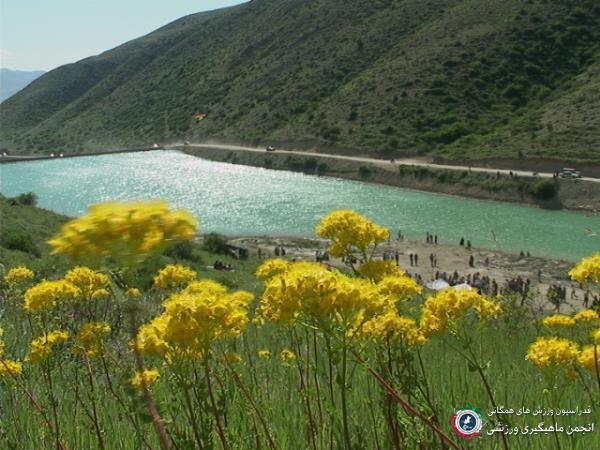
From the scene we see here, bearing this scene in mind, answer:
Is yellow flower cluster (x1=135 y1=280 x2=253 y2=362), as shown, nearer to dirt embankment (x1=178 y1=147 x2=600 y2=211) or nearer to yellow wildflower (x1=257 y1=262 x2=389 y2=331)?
yellow wildflower (x1=257 y1=262 x2=389 y2=331)

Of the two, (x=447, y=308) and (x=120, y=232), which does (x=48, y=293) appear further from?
(x=447, y=308)

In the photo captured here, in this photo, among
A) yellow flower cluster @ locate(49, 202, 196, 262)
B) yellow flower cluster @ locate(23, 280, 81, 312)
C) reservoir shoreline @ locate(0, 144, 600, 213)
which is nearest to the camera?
A: yellow flower cluster @ locate(49, 202, 196, 262)

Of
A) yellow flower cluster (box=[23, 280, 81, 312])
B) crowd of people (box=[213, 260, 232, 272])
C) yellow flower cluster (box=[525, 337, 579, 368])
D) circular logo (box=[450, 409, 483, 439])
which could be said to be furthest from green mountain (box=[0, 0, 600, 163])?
yellow flower cluster (box=[23, 280, 81, 312])

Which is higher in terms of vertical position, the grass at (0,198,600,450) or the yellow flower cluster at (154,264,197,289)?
the yellow flower cluster at (154,264,197,289)

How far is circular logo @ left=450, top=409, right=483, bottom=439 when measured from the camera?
116 inches

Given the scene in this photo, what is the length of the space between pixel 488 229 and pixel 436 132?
84.7 ft

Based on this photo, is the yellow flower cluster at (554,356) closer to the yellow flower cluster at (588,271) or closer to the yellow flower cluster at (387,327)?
the yellow flower cluster at (588,271)

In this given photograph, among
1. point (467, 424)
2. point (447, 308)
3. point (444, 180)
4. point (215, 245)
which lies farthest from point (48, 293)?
point (444, 180)

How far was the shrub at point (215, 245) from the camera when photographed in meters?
35.6

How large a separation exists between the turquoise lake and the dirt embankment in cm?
109

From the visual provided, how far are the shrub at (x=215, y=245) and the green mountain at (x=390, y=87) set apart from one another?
29.0 meters

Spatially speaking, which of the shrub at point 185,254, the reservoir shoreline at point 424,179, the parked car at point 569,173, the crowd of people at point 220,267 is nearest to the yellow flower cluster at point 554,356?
the crowd of people at point 220,267

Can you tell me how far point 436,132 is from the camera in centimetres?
6500

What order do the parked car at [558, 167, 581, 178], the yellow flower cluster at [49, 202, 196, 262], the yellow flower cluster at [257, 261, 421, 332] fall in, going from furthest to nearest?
the parked car at [558, 167, 581, 178]
the yellow flower cluster at [257, 261, 421, 332]
the yellow flower cluster at [49, 202, 196, 262]
